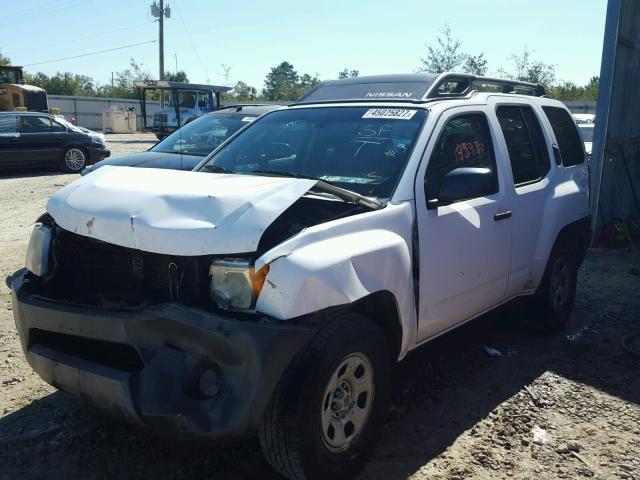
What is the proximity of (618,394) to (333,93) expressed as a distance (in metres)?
2.85

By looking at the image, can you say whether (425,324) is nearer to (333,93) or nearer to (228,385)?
(228,385)

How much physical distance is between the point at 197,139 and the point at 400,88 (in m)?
5.63

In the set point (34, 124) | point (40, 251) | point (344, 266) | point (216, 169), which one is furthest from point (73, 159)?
point (344, 266)

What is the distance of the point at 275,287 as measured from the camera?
8.67 ft

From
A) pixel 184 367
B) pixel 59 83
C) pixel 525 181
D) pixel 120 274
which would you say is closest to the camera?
pixel 184 367

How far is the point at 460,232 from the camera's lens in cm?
373

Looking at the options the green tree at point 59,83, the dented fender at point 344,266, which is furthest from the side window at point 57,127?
the green tree at point 59,83

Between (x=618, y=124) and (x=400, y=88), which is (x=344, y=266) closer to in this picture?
(x=400, y=88)

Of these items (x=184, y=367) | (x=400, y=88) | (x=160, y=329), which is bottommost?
(x=184, y=367)

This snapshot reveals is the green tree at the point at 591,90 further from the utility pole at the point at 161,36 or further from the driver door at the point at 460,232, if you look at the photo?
→ the driver door at the point at 460,232

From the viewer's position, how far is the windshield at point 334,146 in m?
3.63

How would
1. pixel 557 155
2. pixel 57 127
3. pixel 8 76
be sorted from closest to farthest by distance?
1. pixel 557 155
2. pixel 57 127
3. pixel 8 76

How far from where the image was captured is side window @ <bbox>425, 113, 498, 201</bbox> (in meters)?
3.73

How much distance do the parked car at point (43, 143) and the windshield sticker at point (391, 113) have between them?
45.6ft
